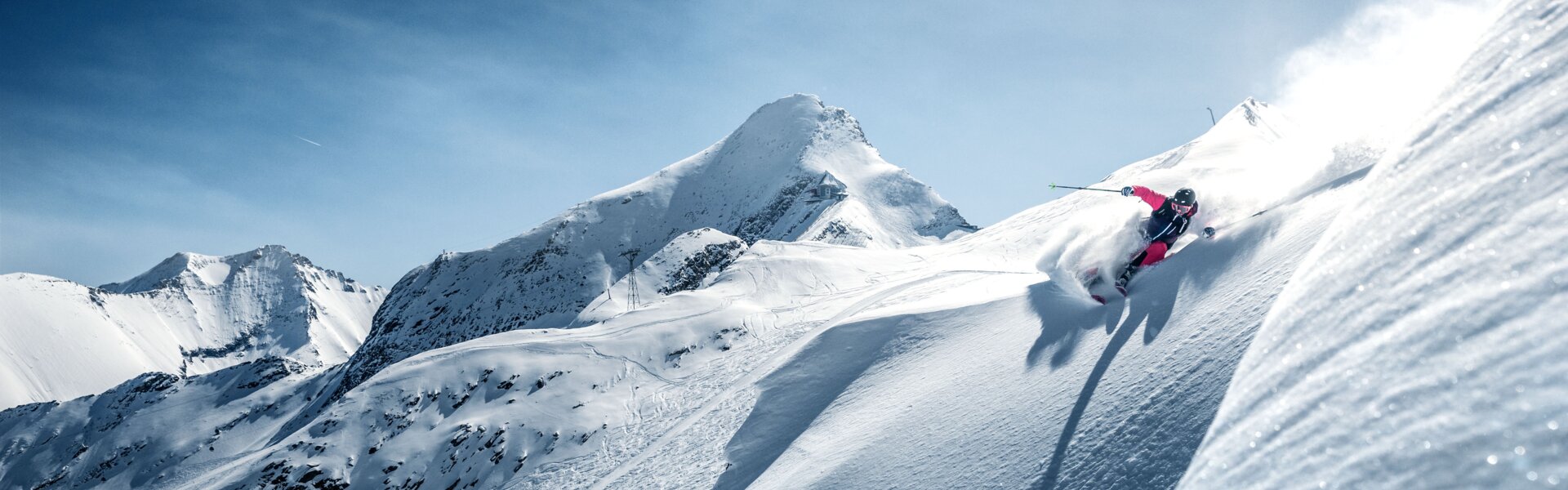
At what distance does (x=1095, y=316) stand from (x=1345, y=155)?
18.6 ft

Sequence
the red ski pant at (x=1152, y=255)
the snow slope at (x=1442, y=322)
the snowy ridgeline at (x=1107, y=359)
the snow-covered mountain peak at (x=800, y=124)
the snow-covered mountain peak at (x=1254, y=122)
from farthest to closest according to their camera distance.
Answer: the snow-covered mountain peak at (x=800, y=124) → the snow-covered mountain peak at (x=1254, y=122) → the red ski pant at (x=1152, y=255) → the snowy ridgeline at (x=1107, y=359) → the snow slope at (x=1442, y=322)

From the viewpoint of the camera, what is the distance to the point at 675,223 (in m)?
147

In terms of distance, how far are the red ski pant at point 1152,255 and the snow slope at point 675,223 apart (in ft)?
230

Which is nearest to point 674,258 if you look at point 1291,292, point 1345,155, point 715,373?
point 715,373

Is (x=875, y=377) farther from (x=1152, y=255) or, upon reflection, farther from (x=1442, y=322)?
(x=1442, y=322)

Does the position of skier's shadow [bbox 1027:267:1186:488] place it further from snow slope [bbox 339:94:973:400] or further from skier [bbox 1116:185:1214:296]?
snow slope [bbox 339:94:973:400]

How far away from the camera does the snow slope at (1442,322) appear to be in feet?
5.69

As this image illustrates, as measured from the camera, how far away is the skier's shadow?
8.51 metres

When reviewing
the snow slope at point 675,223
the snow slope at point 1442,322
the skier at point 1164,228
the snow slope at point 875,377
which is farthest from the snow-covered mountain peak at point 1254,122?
the snow slope at point 1442,322

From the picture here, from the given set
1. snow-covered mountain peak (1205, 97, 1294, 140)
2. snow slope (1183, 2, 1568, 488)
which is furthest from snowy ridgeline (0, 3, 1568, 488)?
snow-covered mountain peak (1205, 97, 1294, 140)

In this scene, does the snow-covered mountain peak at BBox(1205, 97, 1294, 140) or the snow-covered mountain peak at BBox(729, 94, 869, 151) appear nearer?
the snow-covered mountain peak at BBox(1205, 97, 1294, 140)

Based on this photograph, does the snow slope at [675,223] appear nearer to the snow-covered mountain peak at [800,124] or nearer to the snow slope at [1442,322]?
the snow-covered mountain peak at [800,124]

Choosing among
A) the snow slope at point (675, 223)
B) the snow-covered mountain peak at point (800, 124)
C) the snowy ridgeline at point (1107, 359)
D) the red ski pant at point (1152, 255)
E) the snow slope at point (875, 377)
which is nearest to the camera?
the snowy ridgeline at point (1107, 359)

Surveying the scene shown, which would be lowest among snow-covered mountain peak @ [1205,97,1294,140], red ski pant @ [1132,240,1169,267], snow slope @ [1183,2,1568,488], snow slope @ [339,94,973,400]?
snow-covered mountain peak @ [1205,97,1294,140]
